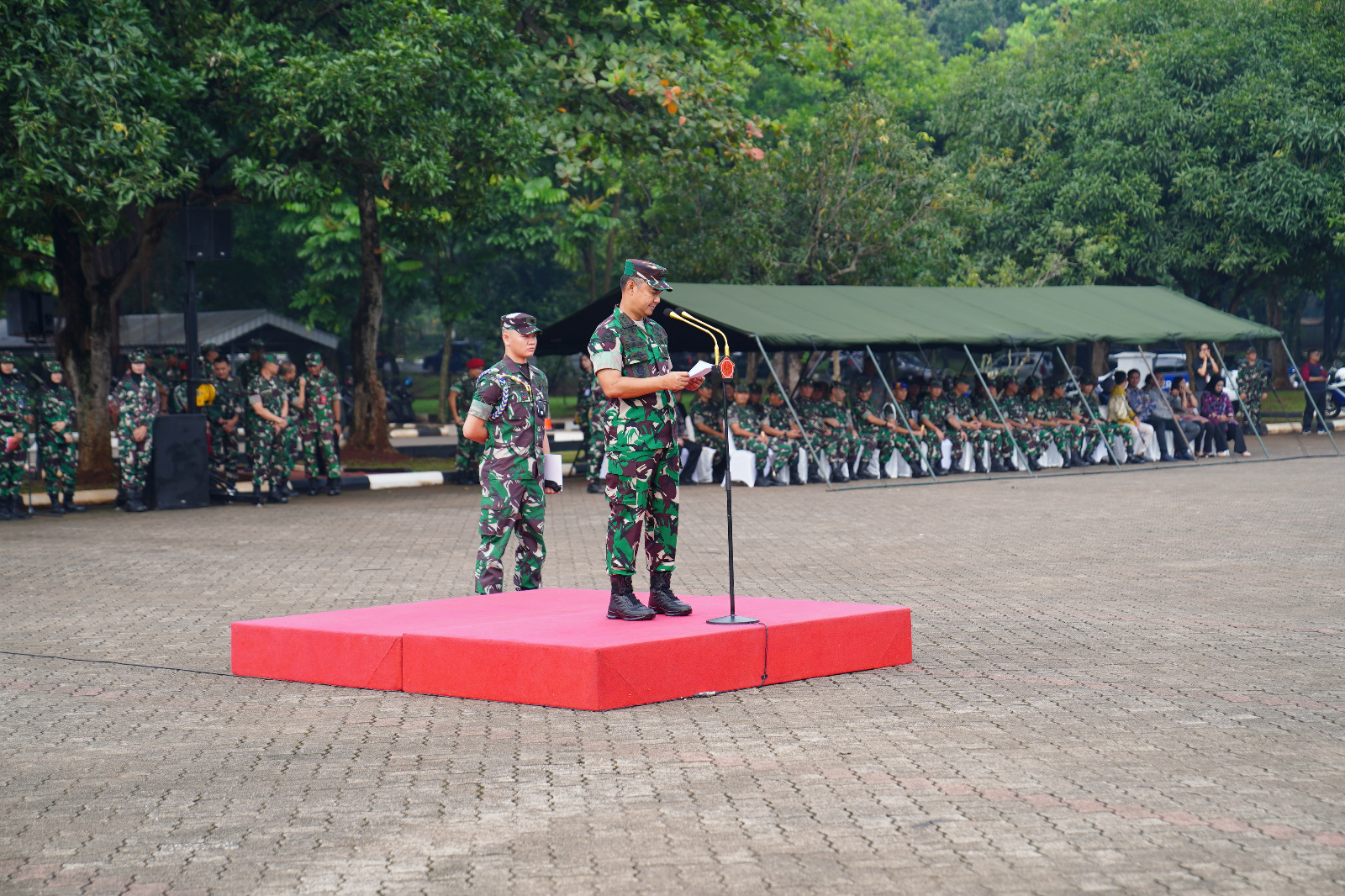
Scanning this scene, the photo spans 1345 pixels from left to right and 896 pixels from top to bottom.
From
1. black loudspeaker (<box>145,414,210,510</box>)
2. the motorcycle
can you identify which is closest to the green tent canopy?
black loudspeaker (<box>145,414,210,510</box>)

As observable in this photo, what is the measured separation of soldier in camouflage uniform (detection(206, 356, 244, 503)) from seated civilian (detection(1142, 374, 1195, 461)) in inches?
593

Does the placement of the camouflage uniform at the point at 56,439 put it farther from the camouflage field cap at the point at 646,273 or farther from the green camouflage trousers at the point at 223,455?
the camouflage field cap at the point at 646,273

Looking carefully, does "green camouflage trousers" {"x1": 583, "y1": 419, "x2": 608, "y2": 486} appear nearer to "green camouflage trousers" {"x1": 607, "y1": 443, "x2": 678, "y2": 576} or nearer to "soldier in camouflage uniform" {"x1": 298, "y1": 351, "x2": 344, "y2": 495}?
"soldier in camouflage uniform" {"x1": 298, "y1": 351, "x2": 344, "y2": 495}

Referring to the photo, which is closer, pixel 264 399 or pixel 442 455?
pixel 264 399

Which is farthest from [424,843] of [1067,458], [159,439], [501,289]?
[501,289]

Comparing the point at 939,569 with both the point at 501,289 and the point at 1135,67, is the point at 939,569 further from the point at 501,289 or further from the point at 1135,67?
the point at 501,289

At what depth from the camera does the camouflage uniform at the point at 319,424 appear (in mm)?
18625

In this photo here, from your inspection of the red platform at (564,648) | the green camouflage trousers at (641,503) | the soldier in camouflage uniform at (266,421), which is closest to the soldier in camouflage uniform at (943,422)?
the soldier in camouflage uniform at (266,421)

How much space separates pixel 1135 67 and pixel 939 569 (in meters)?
26.7

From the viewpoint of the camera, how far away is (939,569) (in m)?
11.3

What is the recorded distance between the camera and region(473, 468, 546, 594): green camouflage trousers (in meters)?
8.77

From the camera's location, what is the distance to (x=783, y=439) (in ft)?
68.1

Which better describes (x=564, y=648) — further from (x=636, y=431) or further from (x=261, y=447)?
(x=261, y=447)

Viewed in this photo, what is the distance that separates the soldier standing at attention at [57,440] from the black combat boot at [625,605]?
1127 centimetres
